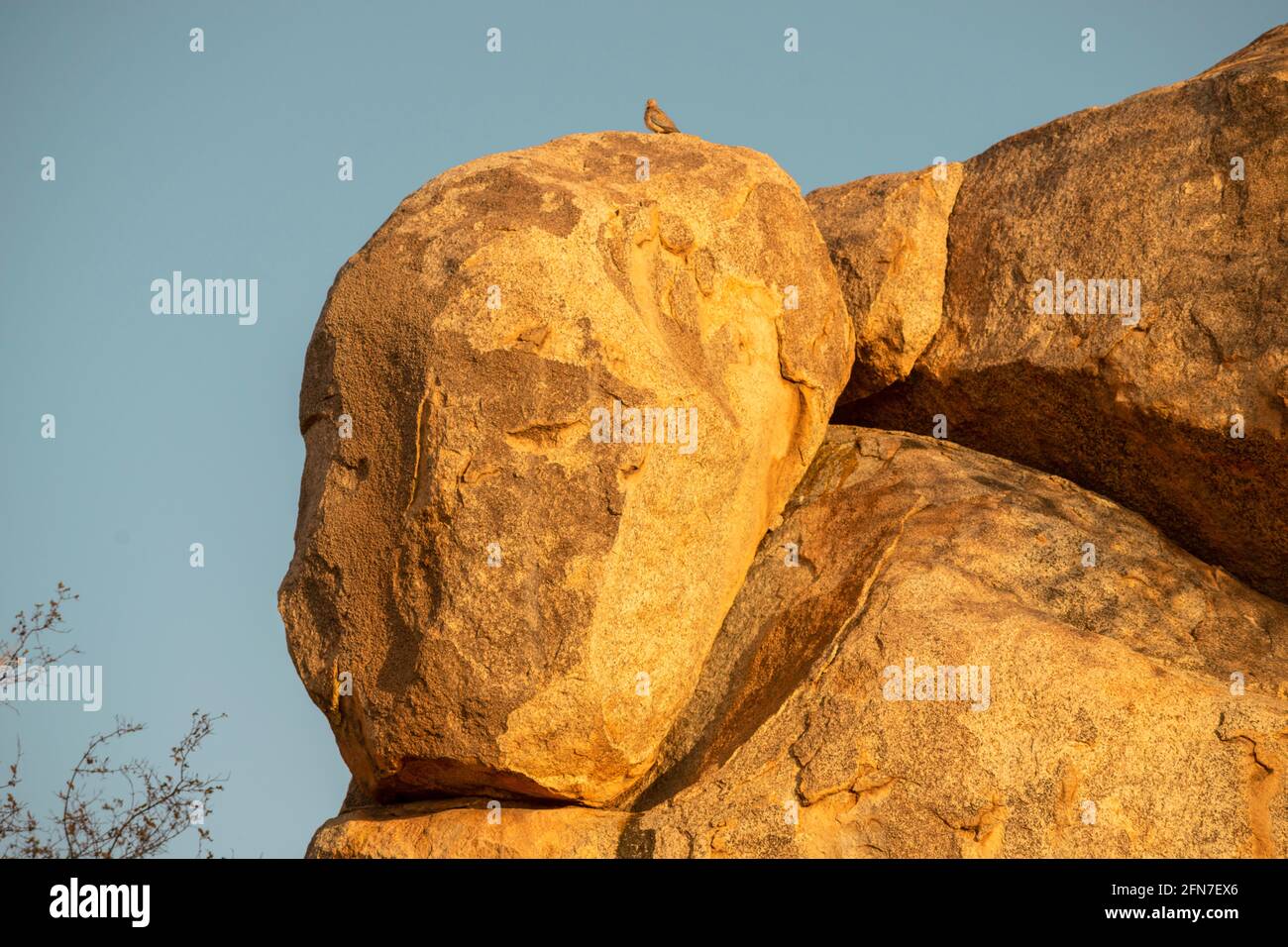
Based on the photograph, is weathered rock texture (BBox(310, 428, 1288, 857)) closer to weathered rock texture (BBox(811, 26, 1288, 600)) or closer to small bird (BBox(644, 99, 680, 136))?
weathered rock texture (BBox(811, 26, 1288, 600))

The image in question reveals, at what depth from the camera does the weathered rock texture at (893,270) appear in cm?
783

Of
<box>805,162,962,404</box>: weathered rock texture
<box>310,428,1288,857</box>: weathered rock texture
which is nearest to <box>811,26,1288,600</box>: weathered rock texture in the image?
<box>805,162,962,404</box>: weathered rock texture

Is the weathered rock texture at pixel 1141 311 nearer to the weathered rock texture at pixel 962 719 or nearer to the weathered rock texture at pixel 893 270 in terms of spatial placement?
the weathered rock texture at pixel 893 270

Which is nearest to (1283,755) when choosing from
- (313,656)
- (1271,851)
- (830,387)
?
(1271,851)

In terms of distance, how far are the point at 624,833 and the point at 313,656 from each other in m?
1.49

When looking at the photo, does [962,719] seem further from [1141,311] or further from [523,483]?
[1141,311]

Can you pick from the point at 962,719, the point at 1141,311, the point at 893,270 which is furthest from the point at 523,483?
the point at 1141,311

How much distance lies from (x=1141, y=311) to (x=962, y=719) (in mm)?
2373

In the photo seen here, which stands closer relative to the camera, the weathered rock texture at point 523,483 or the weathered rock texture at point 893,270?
the weathered rock texture at point 523,483

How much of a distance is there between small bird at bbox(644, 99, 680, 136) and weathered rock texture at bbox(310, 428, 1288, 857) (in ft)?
7.45

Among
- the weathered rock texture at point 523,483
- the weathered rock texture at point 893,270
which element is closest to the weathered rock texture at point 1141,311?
the weathered rock texture at point 893,270

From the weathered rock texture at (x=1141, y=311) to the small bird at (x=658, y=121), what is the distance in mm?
952

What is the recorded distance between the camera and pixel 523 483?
615 cm
